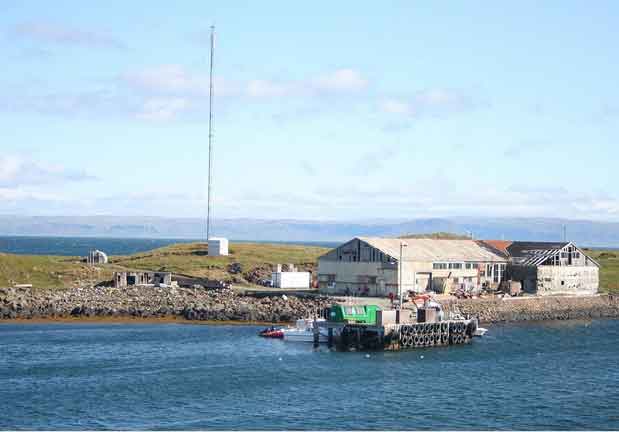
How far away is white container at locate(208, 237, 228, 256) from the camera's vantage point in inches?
5871

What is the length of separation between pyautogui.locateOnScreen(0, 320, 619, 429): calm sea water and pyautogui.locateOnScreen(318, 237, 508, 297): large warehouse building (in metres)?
16.0

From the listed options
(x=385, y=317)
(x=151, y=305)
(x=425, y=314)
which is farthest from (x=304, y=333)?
(x=151, y=305)

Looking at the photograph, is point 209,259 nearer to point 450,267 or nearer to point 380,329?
point 450,267

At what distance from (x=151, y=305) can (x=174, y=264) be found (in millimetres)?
32517

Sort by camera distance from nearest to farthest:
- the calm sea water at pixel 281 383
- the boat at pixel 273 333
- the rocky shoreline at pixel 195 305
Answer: the calm sea water at pixel 281 383
the boat at pixel 273 333
the rocky shoreline at pixel 195 305

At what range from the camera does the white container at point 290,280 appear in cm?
12212

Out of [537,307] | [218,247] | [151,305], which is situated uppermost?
[218,247]

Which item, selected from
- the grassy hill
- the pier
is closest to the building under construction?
the pier

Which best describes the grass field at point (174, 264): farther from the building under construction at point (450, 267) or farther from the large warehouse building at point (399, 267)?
the large warehouse building at point (399, 267)

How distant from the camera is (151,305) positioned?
351 ft

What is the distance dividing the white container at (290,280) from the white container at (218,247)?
1092 inches

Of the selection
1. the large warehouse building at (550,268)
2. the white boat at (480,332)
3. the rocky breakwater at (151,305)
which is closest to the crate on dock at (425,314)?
the white boat at (480,332)

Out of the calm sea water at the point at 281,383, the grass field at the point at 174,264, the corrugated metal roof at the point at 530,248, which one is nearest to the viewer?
the calm sea water at the point at 281,383

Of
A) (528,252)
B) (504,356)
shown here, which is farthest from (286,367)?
(528,252)
